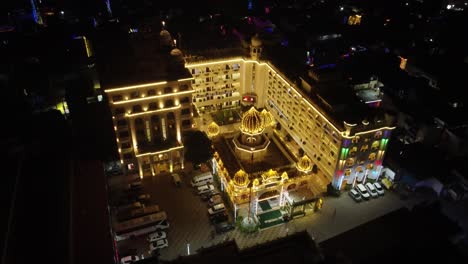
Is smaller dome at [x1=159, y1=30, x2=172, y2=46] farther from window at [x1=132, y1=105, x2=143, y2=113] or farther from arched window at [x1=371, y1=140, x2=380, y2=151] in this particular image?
arched window at [x1=371, y1=140, x2=380, y2=151]

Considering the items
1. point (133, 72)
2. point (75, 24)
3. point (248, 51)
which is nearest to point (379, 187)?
point (248, 51)

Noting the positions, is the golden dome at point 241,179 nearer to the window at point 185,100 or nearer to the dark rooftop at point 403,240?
the dark rooftop at point 403,240

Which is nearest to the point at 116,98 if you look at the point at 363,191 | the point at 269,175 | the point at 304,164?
the point at 269,175

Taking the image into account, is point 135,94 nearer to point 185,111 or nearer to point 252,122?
point 185,111

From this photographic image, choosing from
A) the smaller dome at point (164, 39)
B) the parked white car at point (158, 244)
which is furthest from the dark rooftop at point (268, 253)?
the smaller dome at point (164, 39)

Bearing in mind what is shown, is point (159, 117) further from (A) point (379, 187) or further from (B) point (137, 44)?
(A) point (379, 187)

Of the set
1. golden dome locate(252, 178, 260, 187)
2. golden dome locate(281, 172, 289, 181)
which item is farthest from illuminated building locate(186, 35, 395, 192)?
golden dome locate(252, 178, 260, 187)
